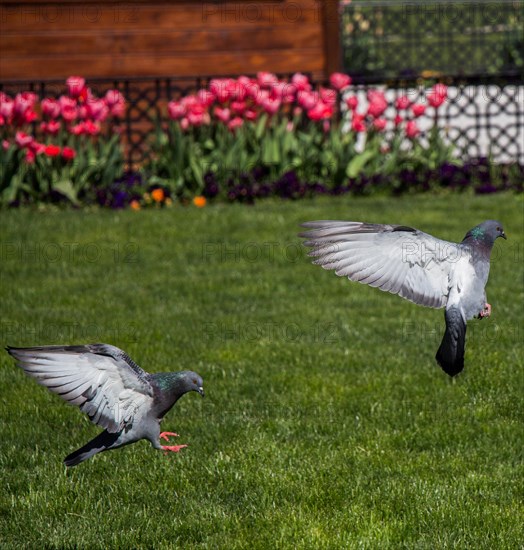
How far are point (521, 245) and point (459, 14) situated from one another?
19449mm

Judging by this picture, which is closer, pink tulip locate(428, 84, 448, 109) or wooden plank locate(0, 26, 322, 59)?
pink tulip locate(428, 84, 448, 109)

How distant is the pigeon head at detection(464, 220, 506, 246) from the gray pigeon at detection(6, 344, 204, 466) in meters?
0.54

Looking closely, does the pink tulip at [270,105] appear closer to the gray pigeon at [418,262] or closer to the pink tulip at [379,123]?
the pink tulip at [379,123]

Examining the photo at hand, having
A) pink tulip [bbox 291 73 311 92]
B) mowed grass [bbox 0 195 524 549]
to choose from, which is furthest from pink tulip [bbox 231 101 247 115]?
mowed grass [bbox 0 195 524 549]

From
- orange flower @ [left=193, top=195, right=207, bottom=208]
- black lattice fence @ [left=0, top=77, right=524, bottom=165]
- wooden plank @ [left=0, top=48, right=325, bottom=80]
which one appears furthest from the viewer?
wooden plank @ [left=0, top=48, right=325, bottom=80]

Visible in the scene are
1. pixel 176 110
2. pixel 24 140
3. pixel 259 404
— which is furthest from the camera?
pixel 176 110

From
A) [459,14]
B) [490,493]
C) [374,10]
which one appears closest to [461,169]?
[490,493]

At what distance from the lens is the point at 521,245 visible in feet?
28.5

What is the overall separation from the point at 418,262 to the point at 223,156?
9513 millimetres

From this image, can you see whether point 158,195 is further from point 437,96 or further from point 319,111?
point 437,96

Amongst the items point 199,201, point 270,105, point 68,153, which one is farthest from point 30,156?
point 270,105

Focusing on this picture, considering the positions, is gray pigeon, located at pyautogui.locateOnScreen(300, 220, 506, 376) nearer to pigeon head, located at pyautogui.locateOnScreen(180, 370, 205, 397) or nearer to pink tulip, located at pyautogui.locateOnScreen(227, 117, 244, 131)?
pigeon head, located at pyautogui.locateOnScreen(180, 370, 205, 397)

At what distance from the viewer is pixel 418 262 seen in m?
1.64

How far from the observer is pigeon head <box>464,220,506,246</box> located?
1621 mm
